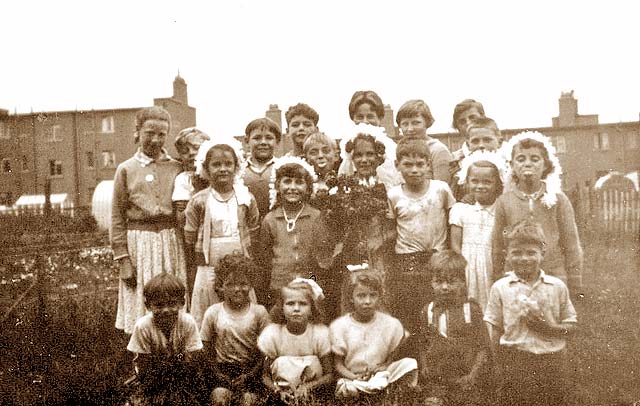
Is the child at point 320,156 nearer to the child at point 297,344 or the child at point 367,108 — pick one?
the child at point 367,108

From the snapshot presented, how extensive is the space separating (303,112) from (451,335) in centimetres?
261

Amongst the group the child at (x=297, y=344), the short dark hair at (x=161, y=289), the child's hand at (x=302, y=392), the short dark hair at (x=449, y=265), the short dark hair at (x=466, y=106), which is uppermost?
the short dark hair at (x=466, y=106)

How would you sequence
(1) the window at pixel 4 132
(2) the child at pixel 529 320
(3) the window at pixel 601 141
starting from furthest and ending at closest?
1. (1) the window at pixel 4 132
2. (3) the window at pixel 601 141
3. (2) the child at pixel 529 320

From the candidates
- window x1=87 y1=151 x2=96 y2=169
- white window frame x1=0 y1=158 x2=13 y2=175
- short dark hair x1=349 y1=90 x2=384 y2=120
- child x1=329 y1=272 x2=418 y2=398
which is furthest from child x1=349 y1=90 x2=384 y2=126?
white window frame x1=0 y1=158 x2=13 y2=175

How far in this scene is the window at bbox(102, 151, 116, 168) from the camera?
37188mm

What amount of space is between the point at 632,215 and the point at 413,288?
934 centimetres

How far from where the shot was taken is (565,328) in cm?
443

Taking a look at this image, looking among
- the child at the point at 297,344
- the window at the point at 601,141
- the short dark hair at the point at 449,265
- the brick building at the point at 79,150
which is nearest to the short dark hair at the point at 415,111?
the short dark hair at the point at 449,265

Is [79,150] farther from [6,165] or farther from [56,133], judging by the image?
[6,165]

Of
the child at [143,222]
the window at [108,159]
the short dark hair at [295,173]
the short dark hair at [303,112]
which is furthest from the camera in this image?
the window at [108,159]

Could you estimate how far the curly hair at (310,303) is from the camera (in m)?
4.63

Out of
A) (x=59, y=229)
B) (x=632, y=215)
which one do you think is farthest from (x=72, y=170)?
(x=632, y=215)

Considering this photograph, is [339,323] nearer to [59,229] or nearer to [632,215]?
[632,215]

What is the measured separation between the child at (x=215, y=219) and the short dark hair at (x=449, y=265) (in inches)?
60.0
